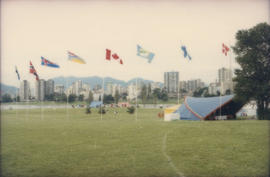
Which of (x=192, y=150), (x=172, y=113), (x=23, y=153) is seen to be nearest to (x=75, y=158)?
(x=23, y=153)

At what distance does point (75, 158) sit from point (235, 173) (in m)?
7.06

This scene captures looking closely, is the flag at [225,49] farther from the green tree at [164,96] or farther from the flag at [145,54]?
the green tree at [164,96]

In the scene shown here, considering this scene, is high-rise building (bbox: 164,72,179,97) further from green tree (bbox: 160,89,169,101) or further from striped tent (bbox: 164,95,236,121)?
striped tent (bbox: 164,95,236,121)

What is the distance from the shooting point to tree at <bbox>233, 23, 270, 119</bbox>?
31.0 meters

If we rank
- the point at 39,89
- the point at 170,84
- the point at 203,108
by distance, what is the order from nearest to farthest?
the point at 203,108, the point at 39,89, the point at 170,84

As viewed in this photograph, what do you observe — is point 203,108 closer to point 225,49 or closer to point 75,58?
point 225,49

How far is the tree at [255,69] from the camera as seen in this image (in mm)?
30984

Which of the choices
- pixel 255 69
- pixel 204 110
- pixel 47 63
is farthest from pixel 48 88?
pixel 255 69

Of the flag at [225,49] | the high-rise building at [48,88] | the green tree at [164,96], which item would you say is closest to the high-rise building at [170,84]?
the green tree at [164,96]

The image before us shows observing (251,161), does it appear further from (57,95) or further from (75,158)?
(57,95)

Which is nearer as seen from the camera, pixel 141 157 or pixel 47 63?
pixel 141 157

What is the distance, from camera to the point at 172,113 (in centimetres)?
3378

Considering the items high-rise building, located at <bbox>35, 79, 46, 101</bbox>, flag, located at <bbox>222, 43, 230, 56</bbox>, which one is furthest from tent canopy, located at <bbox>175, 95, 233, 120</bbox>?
high-rise building, located at <bbox>35, 79, 46, 101</bbox>

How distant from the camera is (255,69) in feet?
103
